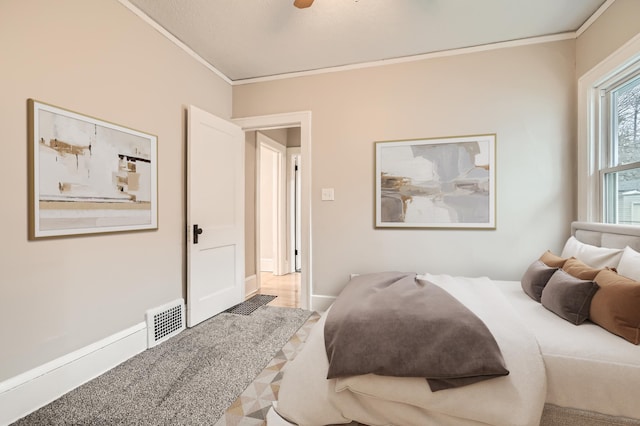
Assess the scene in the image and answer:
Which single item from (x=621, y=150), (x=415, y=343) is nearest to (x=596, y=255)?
(x=621, y=150)

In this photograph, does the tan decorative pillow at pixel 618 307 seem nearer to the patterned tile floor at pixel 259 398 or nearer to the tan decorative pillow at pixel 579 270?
the tan decorative pillow at pixel 579 270

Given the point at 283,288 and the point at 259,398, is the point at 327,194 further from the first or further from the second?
the point at 259,398

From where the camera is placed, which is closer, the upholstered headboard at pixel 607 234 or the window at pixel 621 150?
the upholstered headboard at pixel 607 234

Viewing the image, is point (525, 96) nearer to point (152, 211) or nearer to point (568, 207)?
point (568, 207)

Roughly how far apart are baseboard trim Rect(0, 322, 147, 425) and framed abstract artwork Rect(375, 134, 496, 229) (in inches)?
94.9

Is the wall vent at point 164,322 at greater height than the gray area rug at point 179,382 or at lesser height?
greater

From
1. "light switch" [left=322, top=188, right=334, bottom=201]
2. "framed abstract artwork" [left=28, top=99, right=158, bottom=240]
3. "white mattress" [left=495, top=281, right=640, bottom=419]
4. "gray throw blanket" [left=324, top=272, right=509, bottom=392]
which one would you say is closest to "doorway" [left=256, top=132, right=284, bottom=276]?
"light switch" [left=322, top=188, right=334, bottom=201]

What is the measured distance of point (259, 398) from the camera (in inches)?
66.5

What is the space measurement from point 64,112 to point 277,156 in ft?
10.5

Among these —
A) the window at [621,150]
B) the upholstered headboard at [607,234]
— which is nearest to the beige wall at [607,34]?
→ the window at [621,150]

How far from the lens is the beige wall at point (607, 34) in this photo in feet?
6.26

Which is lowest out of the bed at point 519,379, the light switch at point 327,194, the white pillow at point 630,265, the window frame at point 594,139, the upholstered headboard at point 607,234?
the bed at point 519,379

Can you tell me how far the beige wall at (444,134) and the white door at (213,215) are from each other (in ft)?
2.12

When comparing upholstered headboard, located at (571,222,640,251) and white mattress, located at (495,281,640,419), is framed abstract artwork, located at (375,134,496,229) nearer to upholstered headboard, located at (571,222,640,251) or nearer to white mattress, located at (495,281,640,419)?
upholstered headboard, located at (571,222,640,251)
